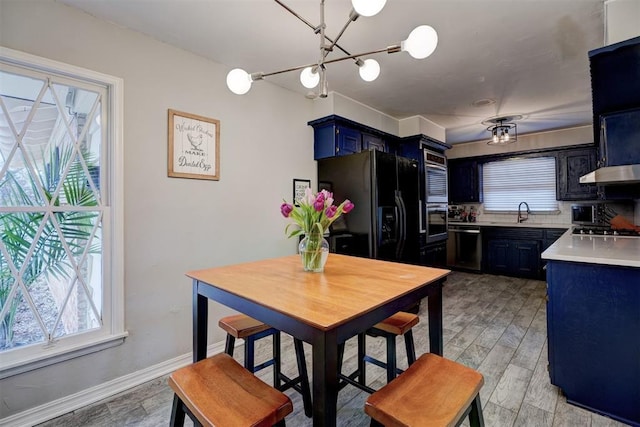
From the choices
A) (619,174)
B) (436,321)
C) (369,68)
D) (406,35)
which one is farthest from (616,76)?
(436,321)

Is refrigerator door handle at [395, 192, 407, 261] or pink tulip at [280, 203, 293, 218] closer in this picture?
pink tulip at [280, 203, 293, 218]

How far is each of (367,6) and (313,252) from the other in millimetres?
1097

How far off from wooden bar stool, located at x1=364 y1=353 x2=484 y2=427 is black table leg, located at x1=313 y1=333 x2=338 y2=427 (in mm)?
135

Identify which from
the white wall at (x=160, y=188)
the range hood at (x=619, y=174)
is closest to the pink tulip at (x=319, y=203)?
the white wall at (x=160, y=188)

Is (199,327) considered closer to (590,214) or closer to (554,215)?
(590,214)

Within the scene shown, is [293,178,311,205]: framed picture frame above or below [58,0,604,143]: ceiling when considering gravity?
below

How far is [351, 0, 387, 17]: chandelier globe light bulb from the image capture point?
3.58 feet

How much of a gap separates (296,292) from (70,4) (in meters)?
2.27

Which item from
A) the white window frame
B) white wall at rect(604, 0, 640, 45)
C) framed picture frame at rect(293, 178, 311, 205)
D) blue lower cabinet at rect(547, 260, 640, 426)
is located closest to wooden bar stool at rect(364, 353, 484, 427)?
blue lower cabinet at rect(547, 260, 640, 426)

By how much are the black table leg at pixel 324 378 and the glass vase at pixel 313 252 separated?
661 mm

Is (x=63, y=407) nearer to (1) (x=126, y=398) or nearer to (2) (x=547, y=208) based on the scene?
(1) (x=126, y=398)

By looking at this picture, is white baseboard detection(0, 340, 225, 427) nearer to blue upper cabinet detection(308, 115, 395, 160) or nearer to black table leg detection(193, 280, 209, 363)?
black table leg detection(193, 280, 209, 363)

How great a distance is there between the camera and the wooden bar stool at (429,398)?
88 centimetres

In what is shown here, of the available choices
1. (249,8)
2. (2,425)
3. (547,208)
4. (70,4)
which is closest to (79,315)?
(2,425)
